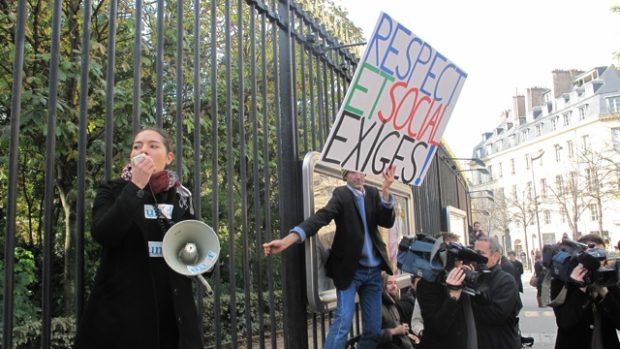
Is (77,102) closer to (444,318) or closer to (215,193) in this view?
(215,193)

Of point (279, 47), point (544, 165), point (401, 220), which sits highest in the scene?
point (544, 165)

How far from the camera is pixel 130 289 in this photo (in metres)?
2.29

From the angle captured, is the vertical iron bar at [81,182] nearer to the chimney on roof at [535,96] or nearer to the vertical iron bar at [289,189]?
the vertical iron bar at [289,189]

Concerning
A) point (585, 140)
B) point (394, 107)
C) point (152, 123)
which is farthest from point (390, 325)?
point (585, 140)

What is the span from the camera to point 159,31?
308 centimetres

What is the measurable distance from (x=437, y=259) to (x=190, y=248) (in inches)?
86.8

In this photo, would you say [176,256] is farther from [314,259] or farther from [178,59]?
[314,259]

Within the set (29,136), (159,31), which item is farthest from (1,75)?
(159,31)

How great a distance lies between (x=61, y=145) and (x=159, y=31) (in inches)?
152

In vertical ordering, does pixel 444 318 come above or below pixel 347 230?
below

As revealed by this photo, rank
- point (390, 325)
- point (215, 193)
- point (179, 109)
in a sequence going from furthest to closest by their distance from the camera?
1. point (390, 325)
2. point (215, 193)
3. point (179, 109)

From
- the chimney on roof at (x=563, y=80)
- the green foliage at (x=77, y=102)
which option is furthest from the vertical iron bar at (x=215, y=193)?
the chimney on roof at (x=563, y=80)

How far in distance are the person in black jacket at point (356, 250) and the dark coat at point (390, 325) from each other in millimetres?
573

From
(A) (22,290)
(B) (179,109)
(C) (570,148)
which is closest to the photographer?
(B) (179,109)
